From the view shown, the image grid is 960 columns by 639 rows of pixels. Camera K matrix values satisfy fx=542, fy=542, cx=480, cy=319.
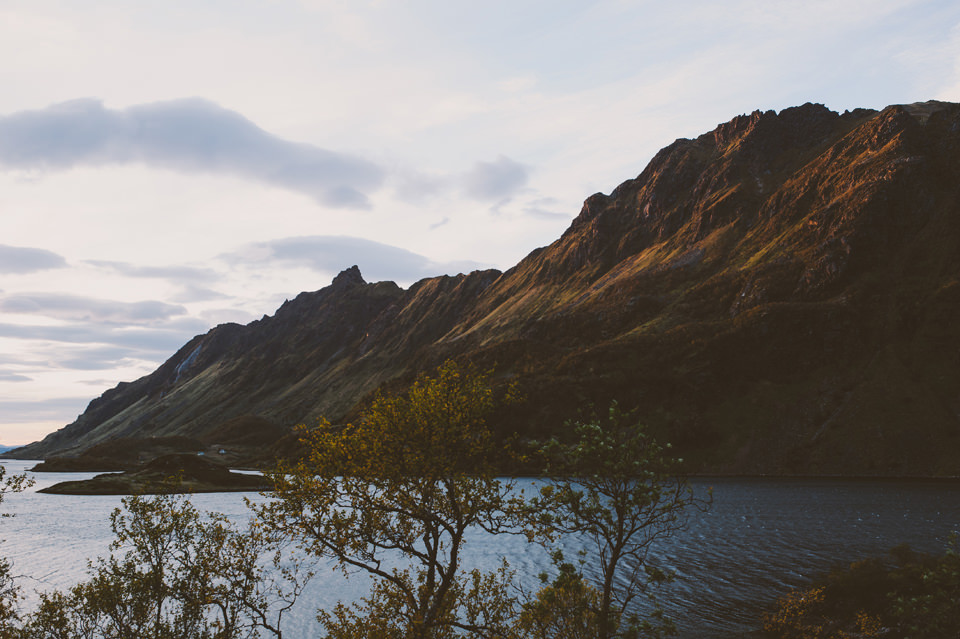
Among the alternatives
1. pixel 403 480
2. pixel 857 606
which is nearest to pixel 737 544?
pixel 857 606

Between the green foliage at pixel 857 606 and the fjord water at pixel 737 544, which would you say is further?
the fjord water at pixel 737 544

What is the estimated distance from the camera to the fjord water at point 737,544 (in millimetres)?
59000

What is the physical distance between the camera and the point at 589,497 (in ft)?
77.4

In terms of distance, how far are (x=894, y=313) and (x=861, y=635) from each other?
181102 millimetres

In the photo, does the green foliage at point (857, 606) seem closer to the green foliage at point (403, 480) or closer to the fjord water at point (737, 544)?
the fjord water at point (737, 544)

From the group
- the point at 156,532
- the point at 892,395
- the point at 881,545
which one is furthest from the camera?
the point at 892,395

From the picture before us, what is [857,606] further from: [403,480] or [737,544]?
[403,480]

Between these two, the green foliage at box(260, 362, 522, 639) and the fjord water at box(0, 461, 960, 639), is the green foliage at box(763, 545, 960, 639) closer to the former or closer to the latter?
the fjord water at box(0, 461, 960, 639)

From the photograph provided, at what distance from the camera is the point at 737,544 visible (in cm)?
8250

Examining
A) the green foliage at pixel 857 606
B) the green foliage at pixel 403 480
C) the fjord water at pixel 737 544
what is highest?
the green foliage at pixel 403 480

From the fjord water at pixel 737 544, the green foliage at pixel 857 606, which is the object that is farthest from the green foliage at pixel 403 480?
the green foliage at pixel 857 606

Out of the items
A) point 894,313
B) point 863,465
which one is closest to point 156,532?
point 863,465

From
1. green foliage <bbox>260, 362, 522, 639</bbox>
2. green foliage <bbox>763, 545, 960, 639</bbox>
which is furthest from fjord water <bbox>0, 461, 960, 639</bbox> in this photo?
green foliage <bbox>260, 362, 522, 639</bbox>

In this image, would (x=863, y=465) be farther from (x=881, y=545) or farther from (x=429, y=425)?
(x=429, y=425)
